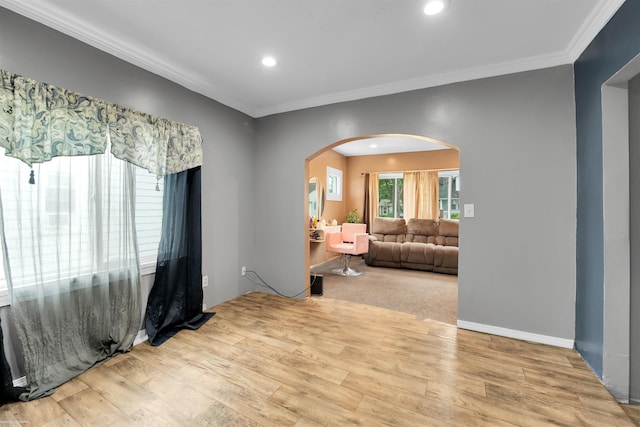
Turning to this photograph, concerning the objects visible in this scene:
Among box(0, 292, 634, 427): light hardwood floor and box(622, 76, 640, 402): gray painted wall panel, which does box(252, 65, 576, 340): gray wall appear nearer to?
box(0, 292, 634, 427): light hardwood floor

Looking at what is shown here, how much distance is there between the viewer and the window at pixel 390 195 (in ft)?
22.9

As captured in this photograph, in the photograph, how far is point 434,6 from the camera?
71.2 inches

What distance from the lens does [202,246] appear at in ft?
10.3

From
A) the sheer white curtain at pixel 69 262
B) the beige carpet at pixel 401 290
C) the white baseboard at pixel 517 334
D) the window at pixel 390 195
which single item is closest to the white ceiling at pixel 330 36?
the sheer white curtain at pixel 69 262

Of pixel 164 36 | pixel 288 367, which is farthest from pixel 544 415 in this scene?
pixel 164 36

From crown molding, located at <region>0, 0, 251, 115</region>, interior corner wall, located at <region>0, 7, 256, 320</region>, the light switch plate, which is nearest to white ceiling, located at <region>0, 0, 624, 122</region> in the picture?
crown molding, located at <region>0, 0, 251, 115</region>

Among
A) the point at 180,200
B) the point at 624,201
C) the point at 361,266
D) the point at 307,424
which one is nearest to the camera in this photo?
the point at 307,424

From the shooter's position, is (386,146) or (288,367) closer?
(288,367)

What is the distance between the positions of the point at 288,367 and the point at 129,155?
2169mm

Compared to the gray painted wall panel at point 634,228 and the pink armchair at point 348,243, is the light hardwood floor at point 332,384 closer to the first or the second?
the gray painted wall panel at point 634,228

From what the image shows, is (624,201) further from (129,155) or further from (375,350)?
(129,155)

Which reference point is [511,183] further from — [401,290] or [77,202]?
[77,202]

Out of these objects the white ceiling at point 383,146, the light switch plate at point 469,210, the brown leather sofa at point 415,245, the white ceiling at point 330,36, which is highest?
the white ceiling at point 383,146

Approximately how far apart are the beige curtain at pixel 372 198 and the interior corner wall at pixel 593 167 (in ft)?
15.1
